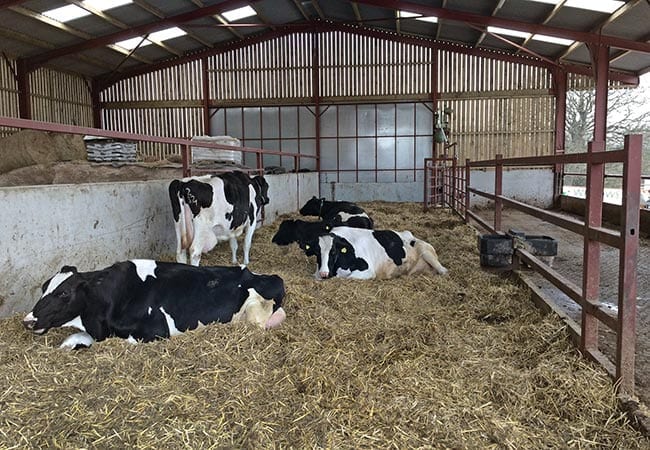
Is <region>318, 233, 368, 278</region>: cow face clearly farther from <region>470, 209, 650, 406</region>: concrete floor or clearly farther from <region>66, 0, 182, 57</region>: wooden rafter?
<region>66, 0, 182, 57</region>: wooden rafter

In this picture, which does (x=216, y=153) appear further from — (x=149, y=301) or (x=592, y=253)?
(x=592, y=253)

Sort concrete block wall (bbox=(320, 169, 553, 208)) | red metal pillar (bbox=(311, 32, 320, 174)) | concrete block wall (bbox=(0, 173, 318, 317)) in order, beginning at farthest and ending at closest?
red metal pillar (bbox=(311, 32, 320, 174)) < concrete block wall (bbox=(320, 169, 553, 208)) < concrete block wall (bbox=(0, 173, 318, 317))

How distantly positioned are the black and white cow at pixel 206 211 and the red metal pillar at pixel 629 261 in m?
4.07

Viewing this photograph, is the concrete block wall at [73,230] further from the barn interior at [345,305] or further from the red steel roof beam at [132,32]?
the red steel roof beam at [132,32]

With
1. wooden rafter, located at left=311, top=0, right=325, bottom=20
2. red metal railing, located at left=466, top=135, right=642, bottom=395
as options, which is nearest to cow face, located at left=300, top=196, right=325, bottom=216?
red metal railing, located at left=466, top=135, right=642, bottom=395

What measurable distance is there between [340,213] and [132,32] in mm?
10625

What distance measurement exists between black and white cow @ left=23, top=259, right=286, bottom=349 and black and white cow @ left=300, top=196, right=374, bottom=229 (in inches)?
153

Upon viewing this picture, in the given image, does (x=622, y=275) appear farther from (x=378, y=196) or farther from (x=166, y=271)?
(x=378, y=196)

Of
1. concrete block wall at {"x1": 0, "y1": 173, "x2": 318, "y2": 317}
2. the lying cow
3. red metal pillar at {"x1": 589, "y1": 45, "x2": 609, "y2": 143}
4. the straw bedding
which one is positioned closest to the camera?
the straw bedding

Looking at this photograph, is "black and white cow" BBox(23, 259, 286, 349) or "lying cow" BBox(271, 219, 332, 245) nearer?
"black and white cow" BBox(23, 259, 286, 349)

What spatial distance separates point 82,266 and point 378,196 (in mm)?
15332

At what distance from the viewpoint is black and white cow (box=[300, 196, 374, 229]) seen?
862 centimetres

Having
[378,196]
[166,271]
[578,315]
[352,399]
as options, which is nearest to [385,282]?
[578,315]

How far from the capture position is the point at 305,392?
282 cm
